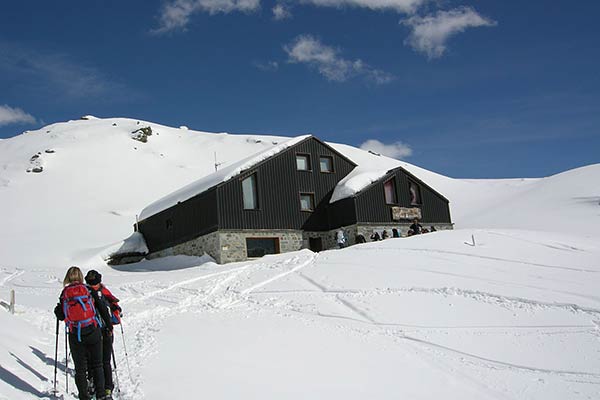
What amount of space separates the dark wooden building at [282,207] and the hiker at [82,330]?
58.6 ft

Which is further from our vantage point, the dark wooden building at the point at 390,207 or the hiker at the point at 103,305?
the dark wooden building at the point at 390,207

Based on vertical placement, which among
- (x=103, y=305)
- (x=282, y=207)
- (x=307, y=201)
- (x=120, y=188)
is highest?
(x=120, y=188)

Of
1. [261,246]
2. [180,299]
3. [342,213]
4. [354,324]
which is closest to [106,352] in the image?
[354,324]

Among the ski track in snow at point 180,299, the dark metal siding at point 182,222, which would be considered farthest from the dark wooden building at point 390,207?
the ski track in snow at point 180,299

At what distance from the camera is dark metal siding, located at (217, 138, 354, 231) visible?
1012 inches

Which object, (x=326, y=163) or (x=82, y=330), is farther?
(x=326, y=163)

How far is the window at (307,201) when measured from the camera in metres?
28.4

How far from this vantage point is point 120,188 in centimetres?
5378

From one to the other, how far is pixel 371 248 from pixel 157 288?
→ 798 cm

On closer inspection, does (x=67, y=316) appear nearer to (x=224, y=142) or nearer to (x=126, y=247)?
(x=126, y=247)

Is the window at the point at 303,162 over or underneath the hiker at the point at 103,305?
over

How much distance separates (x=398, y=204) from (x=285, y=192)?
621 cm

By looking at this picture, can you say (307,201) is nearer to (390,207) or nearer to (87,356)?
(390,207)

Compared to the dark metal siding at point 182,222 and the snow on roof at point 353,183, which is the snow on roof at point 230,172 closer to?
the dark metal siding at point 182,222
